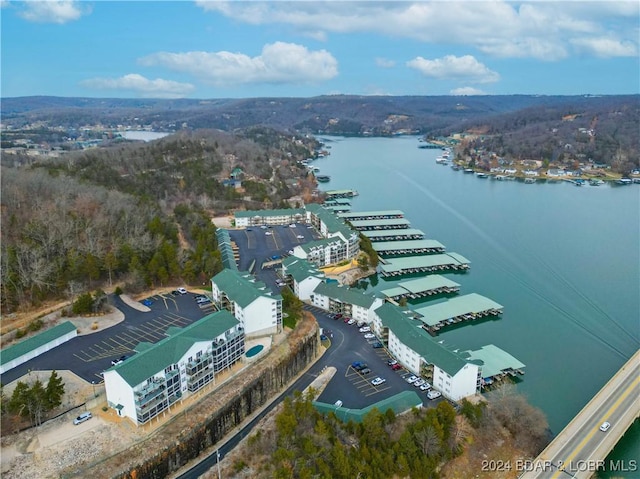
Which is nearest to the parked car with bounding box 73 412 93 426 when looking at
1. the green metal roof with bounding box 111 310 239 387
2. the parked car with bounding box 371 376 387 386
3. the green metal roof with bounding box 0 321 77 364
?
the green metal roof with bounding box 111 310 239 387

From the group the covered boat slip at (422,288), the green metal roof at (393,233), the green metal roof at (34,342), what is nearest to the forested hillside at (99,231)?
the green metal roof at (34,342)

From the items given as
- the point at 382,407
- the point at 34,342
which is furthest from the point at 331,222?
the point at 34,342

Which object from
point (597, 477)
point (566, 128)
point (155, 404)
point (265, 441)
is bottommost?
point (597, 477)

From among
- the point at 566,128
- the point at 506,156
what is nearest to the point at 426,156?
the point at 506,156

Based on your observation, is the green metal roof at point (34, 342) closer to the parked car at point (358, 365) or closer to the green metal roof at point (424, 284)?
the parked car at point (358, 365)

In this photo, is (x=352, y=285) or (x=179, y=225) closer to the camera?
(x=352, y=285)

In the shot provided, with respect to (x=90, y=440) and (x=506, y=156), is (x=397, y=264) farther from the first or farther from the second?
(x=506, y=156)

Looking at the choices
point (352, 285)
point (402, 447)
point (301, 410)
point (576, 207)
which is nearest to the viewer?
point (402, 447)

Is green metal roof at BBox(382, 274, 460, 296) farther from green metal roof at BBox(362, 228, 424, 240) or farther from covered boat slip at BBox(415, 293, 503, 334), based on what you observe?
green metal roof at BBox(362, 228, 424, 240)
